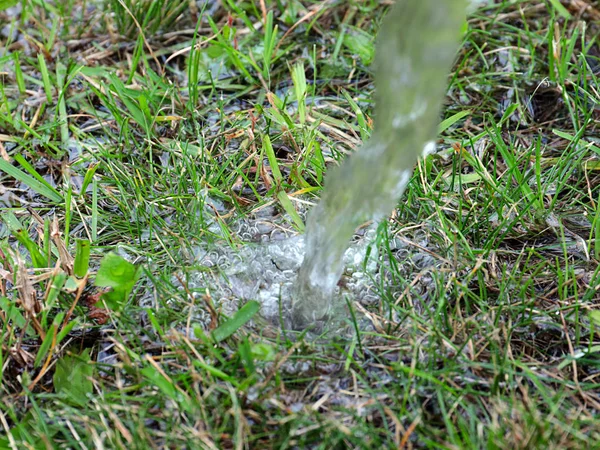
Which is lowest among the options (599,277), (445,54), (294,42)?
(599,277)

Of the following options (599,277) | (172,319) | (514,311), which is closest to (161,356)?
(172,319)

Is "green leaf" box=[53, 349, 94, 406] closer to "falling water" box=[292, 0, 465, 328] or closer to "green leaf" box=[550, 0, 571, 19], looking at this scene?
"falling water" box=[292, 0, 465, 328]

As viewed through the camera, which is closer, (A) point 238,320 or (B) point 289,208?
(A) point 238,320

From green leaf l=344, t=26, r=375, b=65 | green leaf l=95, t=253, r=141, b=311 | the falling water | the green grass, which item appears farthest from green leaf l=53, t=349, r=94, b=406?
green leaf l=344, t=26, r=375, b=65

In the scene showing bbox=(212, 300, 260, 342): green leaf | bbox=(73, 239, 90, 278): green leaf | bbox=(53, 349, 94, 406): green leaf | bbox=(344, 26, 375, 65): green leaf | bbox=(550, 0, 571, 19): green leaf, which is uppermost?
bbox=(550, 0, 571, 19): green leaf

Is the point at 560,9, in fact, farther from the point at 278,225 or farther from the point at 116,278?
the point at 116,278

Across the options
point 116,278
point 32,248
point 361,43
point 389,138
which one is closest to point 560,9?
point 361,43

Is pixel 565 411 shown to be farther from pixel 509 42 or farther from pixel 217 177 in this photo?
pixel 509 42
